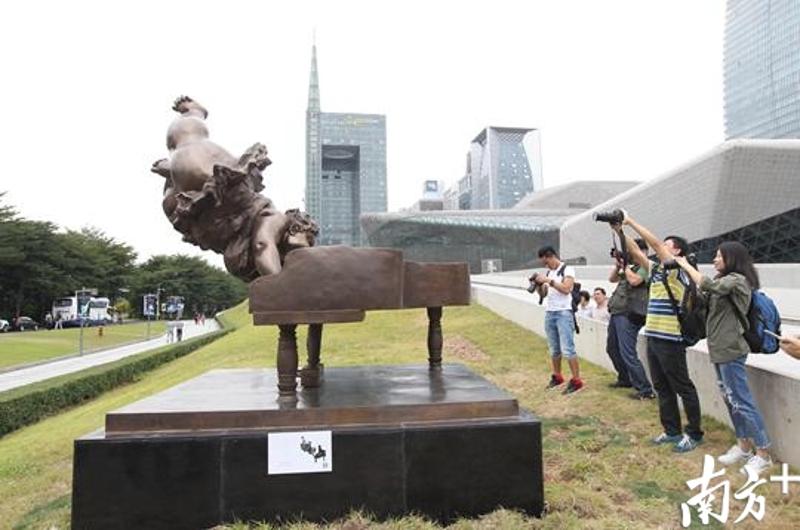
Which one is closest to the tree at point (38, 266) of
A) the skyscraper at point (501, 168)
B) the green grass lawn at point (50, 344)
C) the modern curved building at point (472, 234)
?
the green grass lawn at point (50, 344)

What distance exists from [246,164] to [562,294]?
380cm

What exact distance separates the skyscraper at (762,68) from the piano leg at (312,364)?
59.5 metres

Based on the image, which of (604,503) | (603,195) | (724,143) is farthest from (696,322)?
(603,195)

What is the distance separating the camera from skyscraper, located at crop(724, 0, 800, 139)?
51281mm

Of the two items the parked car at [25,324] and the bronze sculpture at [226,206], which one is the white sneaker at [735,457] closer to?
the bronze sculpture at [226,206]

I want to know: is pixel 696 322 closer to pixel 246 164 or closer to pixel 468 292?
pixel 468 292

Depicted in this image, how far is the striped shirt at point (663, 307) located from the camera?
4734 millimetres

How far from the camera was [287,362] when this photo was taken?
394 centimetres

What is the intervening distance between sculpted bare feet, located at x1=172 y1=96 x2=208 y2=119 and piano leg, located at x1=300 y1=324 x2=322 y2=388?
76.5 inches

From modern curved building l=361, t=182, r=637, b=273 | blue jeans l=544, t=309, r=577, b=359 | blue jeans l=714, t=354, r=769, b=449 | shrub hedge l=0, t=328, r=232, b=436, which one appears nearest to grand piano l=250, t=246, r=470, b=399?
blue jeans l=714, t=354, r=769, b=449

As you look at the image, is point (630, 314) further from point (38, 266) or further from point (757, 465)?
point (38, 266)

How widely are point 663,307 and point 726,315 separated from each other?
0.67 meters

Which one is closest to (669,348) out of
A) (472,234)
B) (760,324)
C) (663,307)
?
(663,307)

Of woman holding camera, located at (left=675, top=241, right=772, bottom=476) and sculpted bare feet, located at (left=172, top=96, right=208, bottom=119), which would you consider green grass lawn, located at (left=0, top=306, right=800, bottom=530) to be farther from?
sculpted bare feet, located at (left=172, top=96, right=208, bottom=119)
